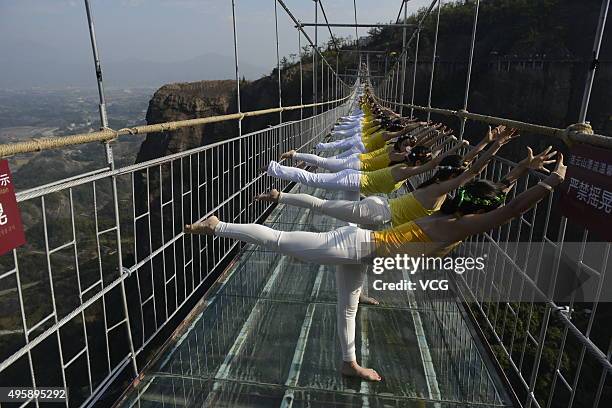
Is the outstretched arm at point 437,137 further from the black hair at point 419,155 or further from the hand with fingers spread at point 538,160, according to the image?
the hand with fingers spread at point 538,160

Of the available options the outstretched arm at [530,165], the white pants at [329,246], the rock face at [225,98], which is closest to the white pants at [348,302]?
the white pants at [329,246]

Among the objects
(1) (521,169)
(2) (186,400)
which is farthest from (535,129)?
(2) (186,400)

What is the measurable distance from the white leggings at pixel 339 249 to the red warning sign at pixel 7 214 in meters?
1.37

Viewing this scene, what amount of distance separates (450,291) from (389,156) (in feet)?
5.28

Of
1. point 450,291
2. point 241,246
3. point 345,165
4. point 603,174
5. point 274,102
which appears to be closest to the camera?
point 603,174

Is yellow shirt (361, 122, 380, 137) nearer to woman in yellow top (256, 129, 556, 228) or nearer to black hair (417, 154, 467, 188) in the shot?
woman in yellow top (256, 129, 556, 228)

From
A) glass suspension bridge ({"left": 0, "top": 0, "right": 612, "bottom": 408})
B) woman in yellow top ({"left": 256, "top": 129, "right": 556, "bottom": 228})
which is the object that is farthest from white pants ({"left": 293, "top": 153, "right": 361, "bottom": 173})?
glass suspension bridge ({"left": 0, "top": 0, "right": 612, "bottom": 408})

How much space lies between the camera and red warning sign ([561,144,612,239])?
1452 millimetres

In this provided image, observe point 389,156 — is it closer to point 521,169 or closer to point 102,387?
point 521,169

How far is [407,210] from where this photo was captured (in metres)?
2.95

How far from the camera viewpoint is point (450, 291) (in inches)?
138

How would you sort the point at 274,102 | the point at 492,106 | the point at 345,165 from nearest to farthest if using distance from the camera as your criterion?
the point at 345,165 < the point at 492,106 < the point at 274,102

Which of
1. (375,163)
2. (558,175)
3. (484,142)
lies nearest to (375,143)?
(375,163)

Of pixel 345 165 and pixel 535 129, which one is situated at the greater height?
pixel 535 129
